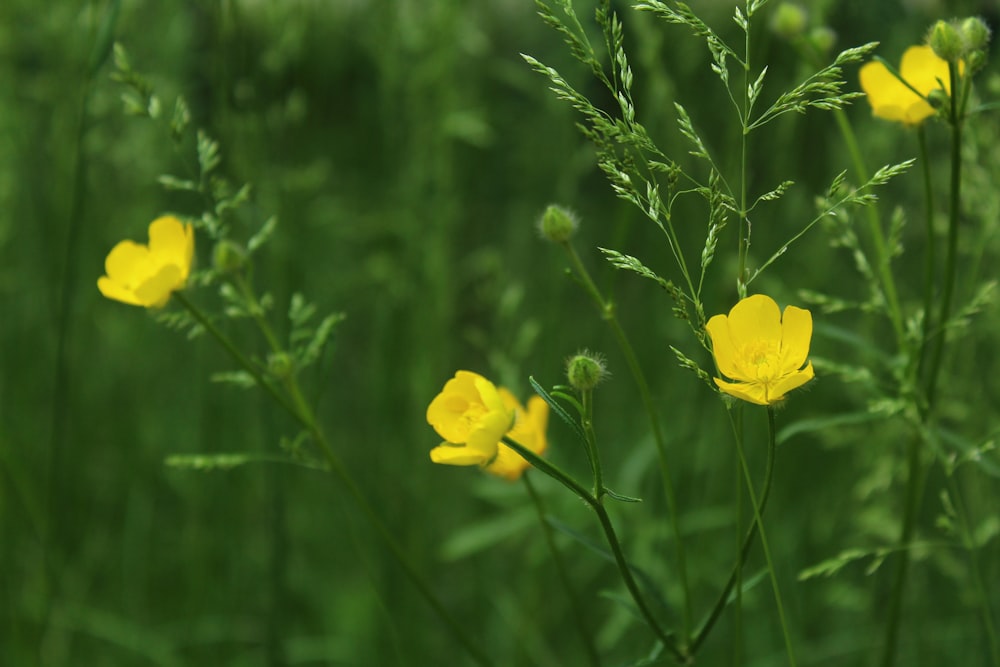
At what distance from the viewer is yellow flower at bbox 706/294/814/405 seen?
75cm

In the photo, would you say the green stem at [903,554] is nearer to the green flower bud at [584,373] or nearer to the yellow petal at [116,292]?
the green flower bud at [584,373]

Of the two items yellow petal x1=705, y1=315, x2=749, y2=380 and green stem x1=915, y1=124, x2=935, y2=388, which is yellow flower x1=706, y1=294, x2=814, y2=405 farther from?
green stem x1=915, y1=124, x2=935, y2=388

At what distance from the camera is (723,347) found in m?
0.76

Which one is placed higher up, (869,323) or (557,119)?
(557,119)

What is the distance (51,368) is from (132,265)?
1063mm

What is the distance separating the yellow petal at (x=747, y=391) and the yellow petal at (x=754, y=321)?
0.15ft

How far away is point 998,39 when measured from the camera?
2.72 metres

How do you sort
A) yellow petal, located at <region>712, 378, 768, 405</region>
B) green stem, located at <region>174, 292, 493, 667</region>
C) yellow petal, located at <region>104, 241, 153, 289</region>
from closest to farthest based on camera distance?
yellow petal, located at <region>712, 378, 768, 405</region> → green stem, located at <region>174, 292, 493, 667</region> → yellow petal, located at <region>104, 241, 153, 289</region>

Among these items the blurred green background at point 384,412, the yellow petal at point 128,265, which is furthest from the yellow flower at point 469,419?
the blurred green background at point 384,412

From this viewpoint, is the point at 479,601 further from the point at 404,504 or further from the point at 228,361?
the point at 228,361

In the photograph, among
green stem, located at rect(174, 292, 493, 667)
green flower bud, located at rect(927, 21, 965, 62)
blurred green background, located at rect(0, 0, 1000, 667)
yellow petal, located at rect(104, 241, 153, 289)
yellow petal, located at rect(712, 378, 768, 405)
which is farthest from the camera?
blurred green background, located at rect(0, 0, 1000, 667)

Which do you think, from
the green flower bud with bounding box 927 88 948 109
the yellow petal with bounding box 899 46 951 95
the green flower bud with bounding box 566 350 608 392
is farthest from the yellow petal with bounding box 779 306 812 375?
the yellow petal with bounding box 899 46 951 95

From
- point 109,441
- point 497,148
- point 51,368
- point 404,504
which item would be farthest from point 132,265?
point 497,148

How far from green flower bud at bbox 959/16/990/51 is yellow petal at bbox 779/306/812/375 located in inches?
10.3
